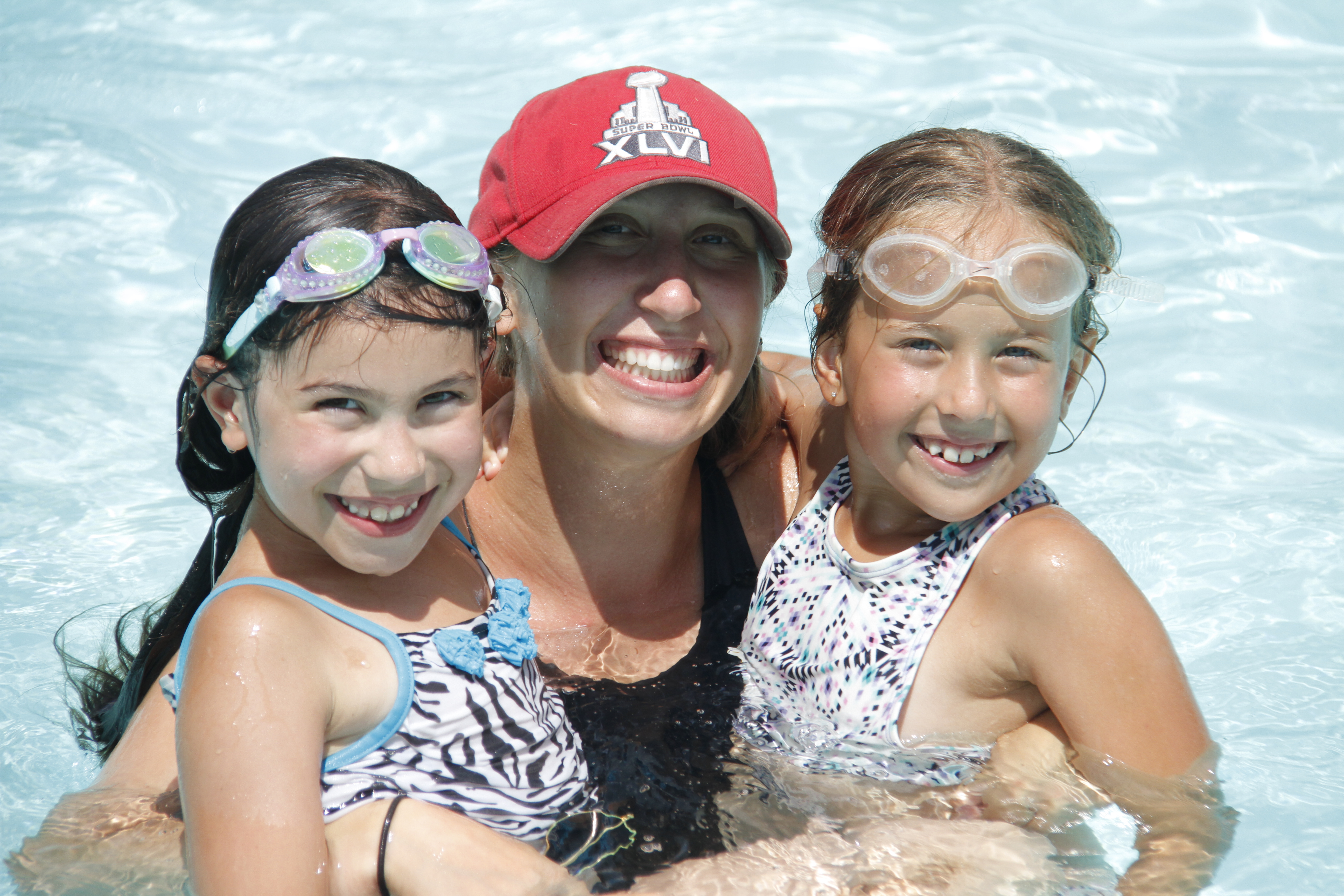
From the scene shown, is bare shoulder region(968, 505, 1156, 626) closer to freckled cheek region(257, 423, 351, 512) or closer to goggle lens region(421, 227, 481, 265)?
goggle lens region(421, 227, 481, 265)

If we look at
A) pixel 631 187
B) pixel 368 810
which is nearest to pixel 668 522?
pixel 631 187

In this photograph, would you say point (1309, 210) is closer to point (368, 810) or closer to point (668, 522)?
point (668, 522)

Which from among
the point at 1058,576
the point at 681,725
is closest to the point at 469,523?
the point at 681,725

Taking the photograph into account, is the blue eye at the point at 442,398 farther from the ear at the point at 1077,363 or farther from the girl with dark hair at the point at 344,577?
the ear at the point at 1077,363

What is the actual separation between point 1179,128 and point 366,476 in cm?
736

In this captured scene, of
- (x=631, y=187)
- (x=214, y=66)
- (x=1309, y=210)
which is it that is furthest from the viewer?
(x=214, y=66)

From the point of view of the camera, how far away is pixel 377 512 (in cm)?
278

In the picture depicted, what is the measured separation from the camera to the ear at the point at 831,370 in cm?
353

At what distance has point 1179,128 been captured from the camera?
8.38m

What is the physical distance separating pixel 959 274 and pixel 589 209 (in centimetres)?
95

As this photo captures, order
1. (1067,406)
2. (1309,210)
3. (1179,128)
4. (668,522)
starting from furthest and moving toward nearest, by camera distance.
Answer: (1179,128) → (1309,210) → (668,522) → (1067,406)

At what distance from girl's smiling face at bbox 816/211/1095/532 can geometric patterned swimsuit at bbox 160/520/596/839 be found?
3.57ft

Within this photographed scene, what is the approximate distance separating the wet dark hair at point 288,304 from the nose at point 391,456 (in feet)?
0.74

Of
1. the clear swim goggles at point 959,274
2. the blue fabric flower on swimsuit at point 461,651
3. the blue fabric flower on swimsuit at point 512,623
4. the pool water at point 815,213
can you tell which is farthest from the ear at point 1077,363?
the blue fabric flower on swimsuit at point 461,651
